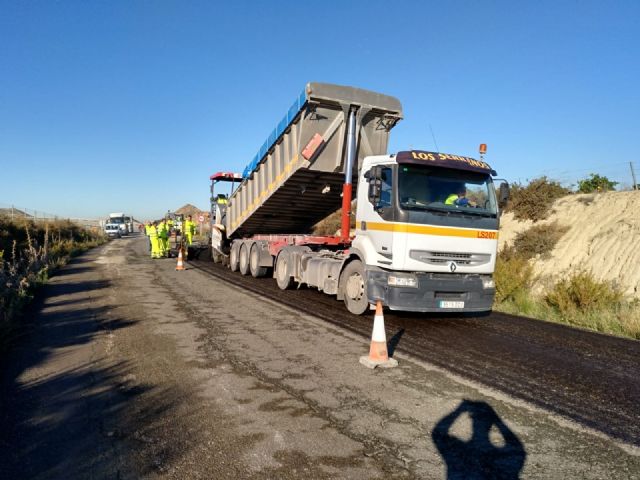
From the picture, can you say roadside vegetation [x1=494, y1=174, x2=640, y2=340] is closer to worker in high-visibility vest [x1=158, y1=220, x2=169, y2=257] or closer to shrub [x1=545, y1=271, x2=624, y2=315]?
shrub [x1=545, y1=271, x2=624, y2=315]

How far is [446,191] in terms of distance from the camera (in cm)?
709

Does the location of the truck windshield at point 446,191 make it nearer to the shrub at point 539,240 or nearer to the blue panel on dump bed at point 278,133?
the blue panel on dump bed at point 278,133

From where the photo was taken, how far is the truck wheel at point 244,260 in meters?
13.4

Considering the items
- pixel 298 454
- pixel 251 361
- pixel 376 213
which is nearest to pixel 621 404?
pixel 298 454

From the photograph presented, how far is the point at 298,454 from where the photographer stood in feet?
9.87

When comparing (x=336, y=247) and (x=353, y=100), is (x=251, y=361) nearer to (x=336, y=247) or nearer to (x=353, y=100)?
(x=336, y=247)

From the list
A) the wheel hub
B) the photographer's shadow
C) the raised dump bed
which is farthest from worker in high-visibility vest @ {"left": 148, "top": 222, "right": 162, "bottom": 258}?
the photographer's shadow

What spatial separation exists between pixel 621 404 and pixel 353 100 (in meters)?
6.65

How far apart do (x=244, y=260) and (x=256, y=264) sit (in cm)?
96

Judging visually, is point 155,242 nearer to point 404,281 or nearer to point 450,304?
point 404,281

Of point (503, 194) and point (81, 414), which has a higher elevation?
point (503, 194)

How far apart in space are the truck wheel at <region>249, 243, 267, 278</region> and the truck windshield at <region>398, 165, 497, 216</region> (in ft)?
21.6

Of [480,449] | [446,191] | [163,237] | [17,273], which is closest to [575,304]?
[446,191]

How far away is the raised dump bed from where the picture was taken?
8.70 m
